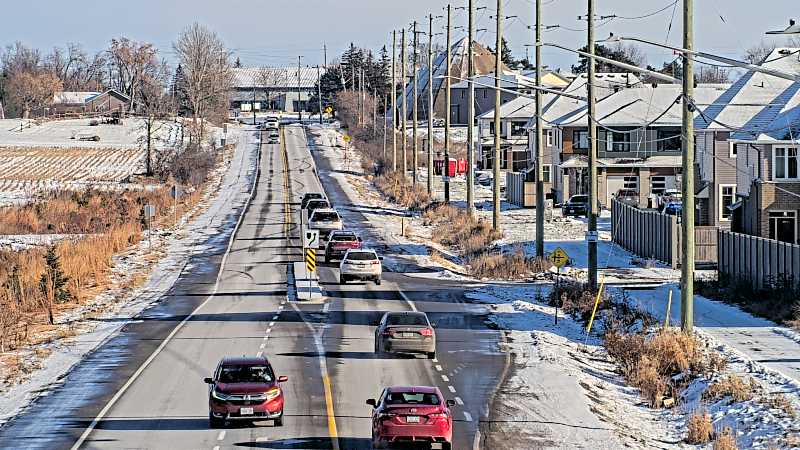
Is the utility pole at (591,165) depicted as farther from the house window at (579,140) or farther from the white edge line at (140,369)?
the house window at (579,140)

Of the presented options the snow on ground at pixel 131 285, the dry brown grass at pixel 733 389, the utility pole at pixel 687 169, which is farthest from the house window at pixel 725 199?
the dry brown grass at pixel 733 389

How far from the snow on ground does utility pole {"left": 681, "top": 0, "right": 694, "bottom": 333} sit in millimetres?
16158

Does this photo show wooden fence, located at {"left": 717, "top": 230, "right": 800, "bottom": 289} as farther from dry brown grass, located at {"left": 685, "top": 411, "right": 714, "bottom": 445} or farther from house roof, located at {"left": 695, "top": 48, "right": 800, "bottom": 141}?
dry brown grass, located at {"left": 685, "top": 411, "right": 714, "bottom": 445}

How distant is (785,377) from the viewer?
27.3 metres

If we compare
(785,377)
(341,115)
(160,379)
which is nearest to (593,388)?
(785,377)

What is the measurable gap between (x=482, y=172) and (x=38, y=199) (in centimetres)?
4252

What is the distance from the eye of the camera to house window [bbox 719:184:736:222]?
65.8 m

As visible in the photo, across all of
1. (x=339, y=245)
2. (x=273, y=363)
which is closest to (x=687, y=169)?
(x=273, y=363)

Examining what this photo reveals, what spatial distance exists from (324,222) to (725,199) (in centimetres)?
2225

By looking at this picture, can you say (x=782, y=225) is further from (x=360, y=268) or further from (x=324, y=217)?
(x=324, y=217)

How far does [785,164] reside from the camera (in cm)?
5062

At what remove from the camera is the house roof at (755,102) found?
5497 cm

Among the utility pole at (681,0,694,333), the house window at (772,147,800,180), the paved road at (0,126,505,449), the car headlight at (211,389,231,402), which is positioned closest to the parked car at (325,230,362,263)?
the paved road at (0,126,505,449)

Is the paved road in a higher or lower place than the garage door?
lower
